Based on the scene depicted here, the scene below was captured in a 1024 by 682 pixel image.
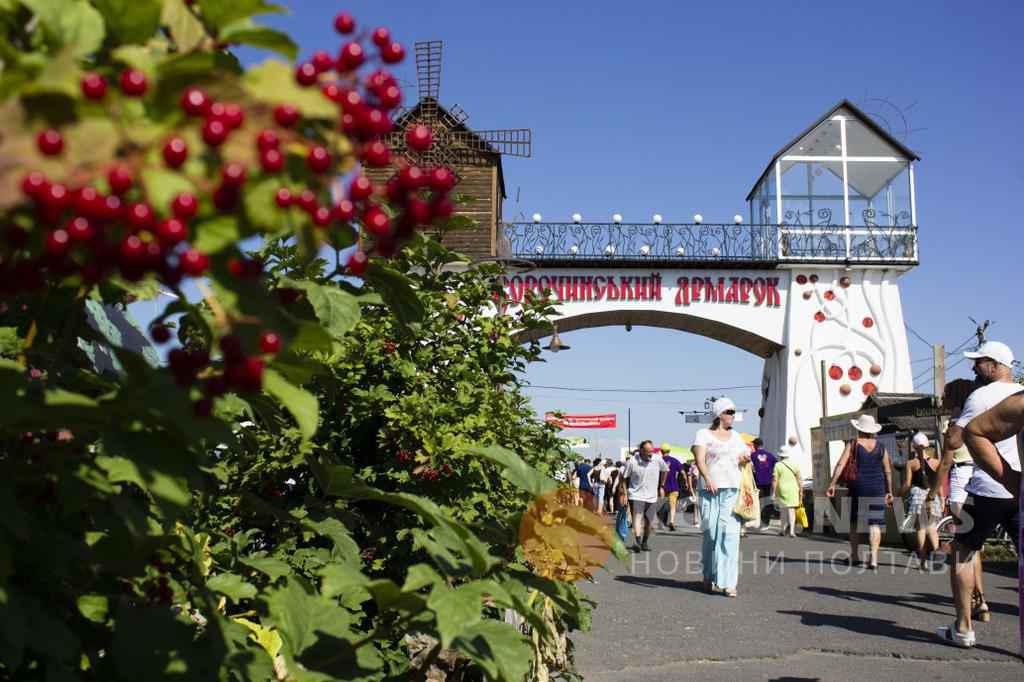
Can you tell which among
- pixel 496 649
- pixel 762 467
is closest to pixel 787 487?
pixel 762 467

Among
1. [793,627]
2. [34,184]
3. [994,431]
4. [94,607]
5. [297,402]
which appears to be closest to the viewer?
[34,184]

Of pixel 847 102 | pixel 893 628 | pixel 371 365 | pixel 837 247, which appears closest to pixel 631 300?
pixel 837 247

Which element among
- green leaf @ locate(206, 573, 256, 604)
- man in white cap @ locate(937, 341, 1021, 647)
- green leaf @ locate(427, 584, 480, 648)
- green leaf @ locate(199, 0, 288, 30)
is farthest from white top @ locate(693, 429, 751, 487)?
green leaf @ locate(199, 0, 288, 30)

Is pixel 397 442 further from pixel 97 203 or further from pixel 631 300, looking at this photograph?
pixel 631 300

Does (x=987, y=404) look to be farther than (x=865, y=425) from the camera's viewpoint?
No

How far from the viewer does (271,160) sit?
99 cm

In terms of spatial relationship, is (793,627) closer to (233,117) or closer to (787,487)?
(233,117)

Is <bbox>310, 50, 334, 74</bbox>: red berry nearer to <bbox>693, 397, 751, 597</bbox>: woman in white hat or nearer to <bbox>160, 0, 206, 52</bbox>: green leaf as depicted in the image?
<bbox>160, 0, 206, 52</bbox>: green leaf

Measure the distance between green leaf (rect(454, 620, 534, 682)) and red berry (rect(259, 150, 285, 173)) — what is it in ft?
2.62

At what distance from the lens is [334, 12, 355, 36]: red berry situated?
4.20 ft

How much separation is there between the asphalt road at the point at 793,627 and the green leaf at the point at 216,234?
4511 mm

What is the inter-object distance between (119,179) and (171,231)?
0.07 metres

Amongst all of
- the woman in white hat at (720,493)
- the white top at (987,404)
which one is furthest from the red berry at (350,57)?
the woman in white hat at (720,493)

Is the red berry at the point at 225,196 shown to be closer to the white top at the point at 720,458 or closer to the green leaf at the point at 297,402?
the green leaf at the point at 297,402
